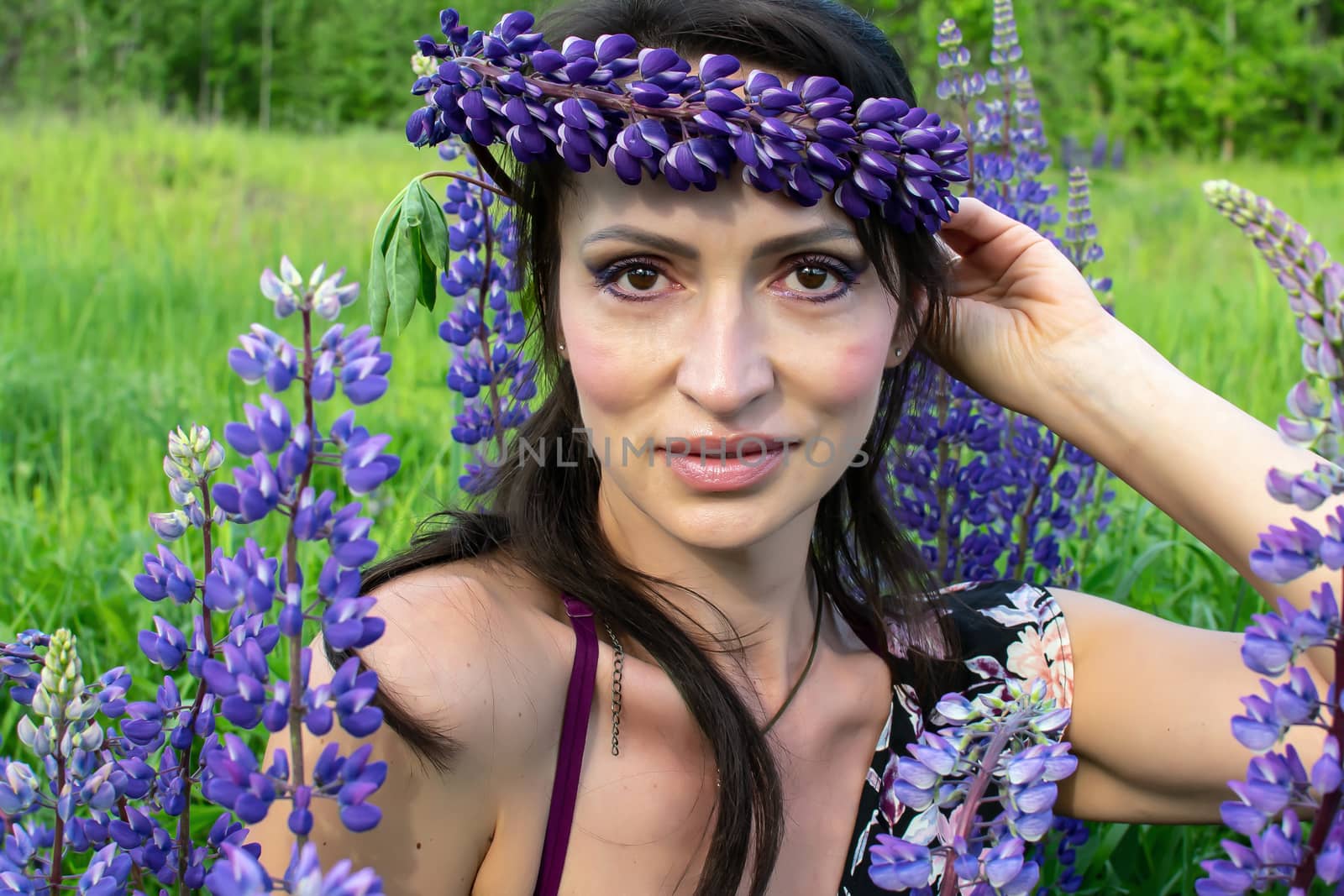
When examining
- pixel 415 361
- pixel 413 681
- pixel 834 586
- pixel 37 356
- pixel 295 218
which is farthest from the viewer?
pixel 295 218

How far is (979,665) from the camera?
2016 millimetres

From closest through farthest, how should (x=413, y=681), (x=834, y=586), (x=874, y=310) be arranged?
1. (x=413, y=681)
2. (x=874, y=310)
3. (x=834, y=586)

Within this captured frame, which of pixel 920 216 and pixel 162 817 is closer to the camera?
pixel 920 216

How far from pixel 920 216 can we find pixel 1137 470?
0.47 m

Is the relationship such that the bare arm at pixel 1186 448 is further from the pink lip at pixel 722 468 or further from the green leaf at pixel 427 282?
the green leaf at pixel 427 282

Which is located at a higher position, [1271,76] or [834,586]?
[1271,76]

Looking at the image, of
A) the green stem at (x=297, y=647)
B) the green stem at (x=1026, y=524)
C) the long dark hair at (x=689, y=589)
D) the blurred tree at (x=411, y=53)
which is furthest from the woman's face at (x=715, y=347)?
the blurred tree at (x=411, y=53)

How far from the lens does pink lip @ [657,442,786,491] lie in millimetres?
1544

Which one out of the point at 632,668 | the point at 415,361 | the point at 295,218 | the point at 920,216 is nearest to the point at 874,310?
the point at 920,216

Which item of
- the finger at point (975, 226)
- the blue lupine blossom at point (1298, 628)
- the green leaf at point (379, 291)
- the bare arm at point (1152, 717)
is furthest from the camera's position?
the finger at point (975, 226)

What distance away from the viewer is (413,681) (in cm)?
142

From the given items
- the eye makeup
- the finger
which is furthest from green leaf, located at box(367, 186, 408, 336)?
the finger

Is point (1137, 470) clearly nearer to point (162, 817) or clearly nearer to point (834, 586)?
point (834, 586)

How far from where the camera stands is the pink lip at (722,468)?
60.8 inches
